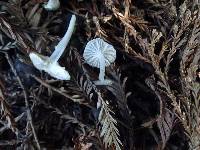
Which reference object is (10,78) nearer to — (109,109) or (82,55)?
(82,55)

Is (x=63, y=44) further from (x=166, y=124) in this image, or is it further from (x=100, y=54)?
(x=166, y=124)

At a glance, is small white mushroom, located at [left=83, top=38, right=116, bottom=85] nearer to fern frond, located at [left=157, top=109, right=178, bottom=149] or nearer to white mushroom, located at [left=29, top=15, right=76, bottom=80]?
white mushroom, located at [left=29, top=15, right=76, bottom=80]

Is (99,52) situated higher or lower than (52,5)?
lower

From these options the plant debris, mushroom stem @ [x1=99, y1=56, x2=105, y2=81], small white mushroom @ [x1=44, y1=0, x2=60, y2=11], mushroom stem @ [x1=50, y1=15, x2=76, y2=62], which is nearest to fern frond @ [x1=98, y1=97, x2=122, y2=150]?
the plant debris

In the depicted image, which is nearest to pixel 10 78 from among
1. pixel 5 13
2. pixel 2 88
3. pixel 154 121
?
pixel 2 88

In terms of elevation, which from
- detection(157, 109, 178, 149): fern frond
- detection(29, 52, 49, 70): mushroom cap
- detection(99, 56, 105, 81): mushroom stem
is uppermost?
detection(29, 52, 49, 70): mushroom cap

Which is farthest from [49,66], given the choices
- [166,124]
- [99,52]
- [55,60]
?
[166,124]

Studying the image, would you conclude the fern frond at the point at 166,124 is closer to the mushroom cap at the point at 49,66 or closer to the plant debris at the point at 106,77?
the plant debris at the point at 106,77

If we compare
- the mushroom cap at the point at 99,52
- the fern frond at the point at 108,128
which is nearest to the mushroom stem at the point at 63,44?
the mushroom cap at the point at 99,52
